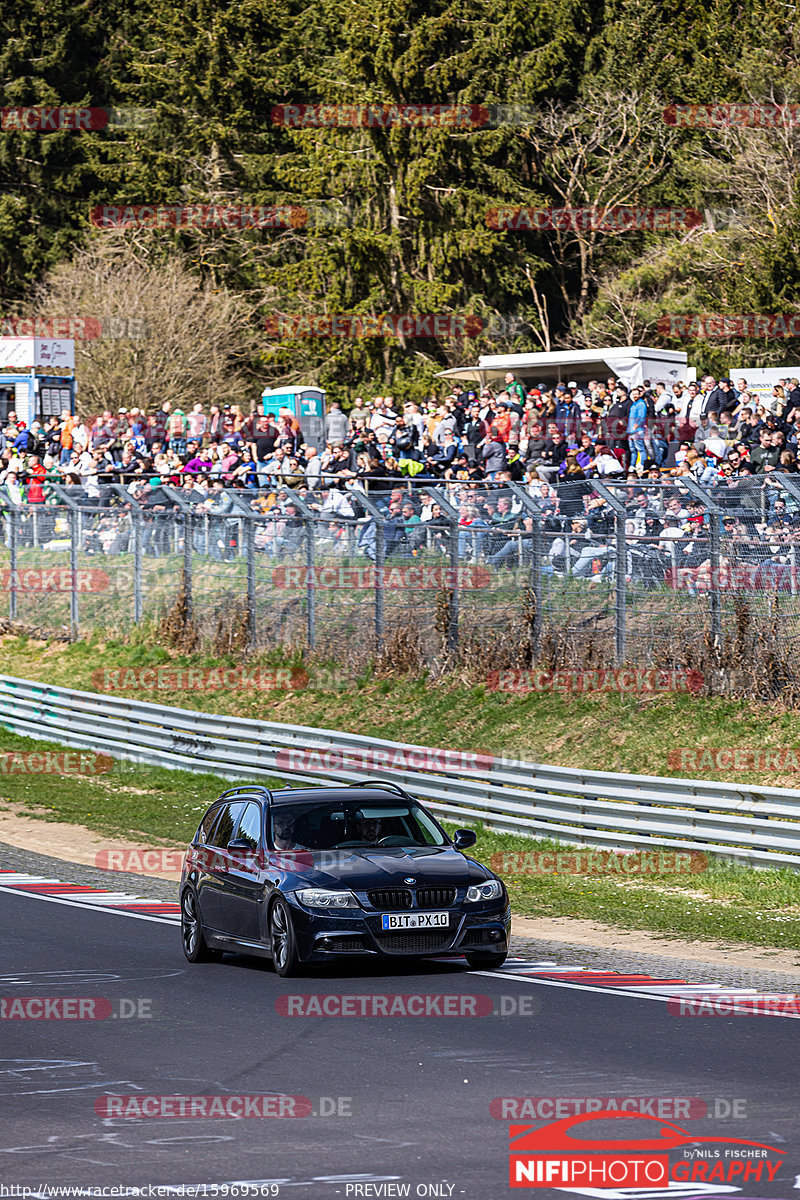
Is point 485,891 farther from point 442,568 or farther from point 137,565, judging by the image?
point 137,565

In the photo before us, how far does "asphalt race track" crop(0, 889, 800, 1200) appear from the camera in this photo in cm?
779

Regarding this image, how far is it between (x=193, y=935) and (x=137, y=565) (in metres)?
18.9

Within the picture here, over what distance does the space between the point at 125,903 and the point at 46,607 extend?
1802cm

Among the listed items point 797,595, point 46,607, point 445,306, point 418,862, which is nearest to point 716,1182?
point 418,862

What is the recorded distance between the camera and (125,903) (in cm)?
1797

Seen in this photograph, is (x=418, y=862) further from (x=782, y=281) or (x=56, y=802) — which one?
(x=782, y=281)
